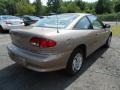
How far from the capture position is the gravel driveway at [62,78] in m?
4.01

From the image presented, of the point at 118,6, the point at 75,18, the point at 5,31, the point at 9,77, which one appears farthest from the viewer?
the point at 118,6

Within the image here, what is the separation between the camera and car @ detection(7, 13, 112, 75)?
378cm

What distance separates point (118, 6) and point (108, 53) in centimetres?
5394

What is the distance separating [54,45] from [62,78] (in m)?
1.02

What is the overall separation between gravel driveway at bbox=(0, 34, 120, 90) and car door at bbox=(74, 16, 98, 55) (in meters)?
0.61

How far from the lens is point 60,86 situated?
4035mm

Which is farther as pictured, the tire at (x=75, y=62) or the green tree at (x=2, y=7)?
the green tree at (x=2, y=7)

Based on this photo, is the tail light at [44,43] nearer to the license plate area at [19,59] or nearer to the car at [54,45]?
the car at [54,45]

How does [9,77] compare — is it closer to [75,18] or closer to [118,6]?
[75,18]

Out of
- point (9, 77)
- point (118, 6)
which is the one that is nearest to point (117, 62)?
point (9, 77)

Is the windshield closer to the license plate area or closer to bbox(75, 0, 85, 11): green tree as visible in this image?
the license plate area

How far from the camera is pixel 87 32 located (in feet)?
16.0

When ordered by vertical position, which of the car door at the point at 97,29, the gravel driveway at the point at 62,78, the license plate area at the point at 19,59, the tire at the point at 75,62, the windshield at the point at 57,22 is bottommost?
the gravel driveway at the point at 62,78

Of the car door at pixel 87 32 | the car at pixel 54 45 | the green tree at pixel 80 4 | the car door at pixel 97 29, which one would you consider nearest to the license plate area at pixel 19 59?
the car at pixel 54 45
